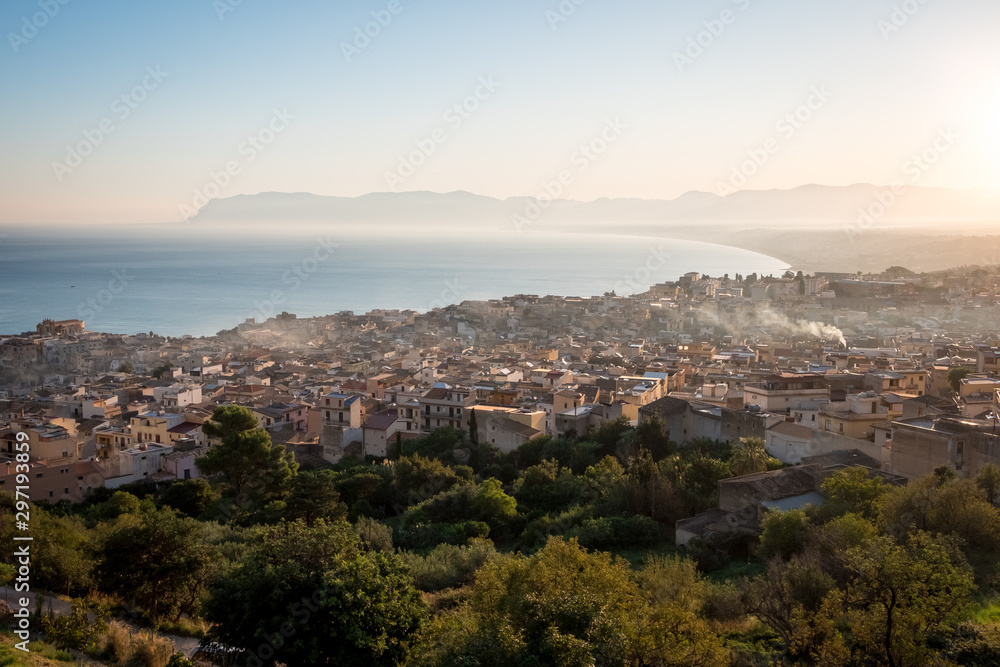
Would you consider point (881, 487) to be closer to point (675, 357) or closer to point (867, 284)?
point (675, 357)

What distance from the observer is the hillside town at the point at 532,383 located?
1589cm

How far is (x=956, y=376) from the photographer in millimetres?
20109

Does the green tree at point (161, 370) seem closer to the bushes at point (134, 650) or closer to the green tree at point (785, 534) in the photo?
the bushes at point (134, 650)

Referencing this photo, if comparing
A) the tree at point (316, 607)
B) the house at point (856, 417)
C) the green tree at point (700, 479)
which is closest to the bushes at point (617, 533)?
the green tree at point (700, 479)

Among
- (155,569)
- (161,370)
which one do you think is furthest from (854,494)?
(161,370)

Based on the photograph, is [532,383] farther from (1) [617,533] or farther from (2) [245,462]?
(1) [617,533]

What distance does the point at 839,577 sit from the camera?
26.5 ft

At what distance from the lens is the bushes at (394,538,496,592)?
1002 centimetres

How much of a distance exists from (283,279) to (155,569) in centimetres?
8993

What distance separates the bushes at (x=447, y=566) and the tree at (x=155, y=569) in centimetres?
233

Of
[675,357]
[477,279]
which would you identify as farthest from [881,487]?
[477,279]

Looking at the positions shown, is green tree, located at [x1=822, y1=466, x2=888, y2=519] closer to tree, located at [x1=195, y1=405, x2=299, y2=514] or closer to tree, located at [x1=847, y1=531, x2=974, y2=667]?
tree, located at [x1=847, y1=531, x2=974, y2=667]

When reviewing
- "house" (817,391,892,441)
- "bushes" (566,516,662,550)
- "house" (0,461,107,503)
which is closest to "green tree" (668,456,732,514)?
"bushes" (566,516,662,550)

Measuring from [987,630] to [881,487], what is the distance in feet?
Answer: 15.9
